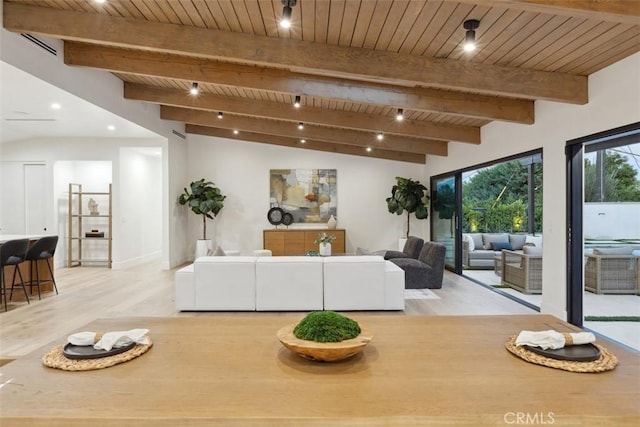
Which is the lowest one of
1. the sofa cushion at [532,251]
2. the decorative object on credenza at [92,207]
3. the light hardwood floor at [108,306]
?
the light hardwood floor at [108,306]

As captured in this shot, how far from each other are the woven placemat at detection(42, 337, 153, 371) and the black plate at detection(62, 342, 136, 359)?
1 centimetres

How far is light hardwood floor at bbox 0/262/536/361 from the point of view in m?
3.86

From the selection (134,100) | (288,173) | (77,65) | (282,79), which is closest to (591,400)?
(282,79)

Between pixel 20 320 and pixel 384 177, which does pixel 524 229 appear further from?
pixel 20 320

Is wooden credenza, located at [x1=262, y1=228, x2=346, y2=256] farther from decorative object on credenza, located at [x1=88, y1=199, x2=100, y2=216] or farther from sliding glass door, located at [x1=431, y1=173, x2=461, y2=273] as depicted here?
decorative object on credenza, located at [x1=88, y1=199, x2=100, y2=216]

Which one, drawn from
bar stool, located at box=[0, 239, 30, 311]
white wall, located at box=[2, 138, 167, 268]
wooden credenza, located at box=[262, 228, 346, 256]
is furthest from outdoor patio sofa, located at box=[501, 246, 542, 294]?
bar stool, located at box=[0, 239, 30, 311]

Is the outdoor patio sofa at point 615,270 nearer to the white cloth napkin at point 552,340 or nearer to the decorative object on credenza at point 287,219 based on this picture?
the white cloth napkin at point 552,340

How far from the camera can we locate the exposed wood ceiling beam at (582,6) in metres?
2.29

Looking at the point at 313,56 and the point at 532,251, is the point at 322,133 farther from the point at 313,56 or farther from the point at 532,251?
the point at 532,251

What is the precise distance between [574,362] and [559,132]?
390 cm

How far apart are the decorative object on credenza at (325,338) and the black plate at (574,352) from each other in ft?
1.81

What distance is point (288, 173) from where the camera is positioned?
8.99 meters

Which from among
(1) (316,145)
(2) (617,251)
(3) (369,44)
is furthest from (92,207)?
(2) (617,251)

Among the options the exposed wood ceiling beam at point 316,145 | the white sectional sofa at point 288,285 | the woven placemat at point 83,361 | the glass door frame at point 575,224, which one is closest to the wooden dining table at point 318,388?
the woven placemat at point 83,361
